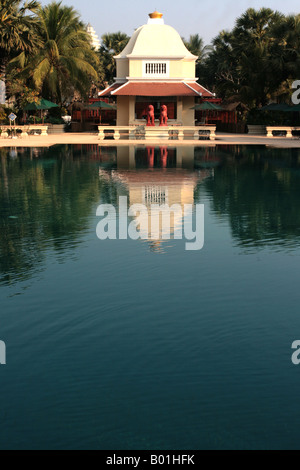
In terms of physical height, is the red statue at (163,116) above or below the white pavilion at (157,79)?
below

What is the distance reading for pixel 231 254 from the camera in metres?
11.0

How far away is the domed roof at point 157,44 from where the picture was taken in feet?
187

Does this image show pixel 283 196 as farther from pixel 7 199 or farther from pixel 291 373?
pixel 291 373

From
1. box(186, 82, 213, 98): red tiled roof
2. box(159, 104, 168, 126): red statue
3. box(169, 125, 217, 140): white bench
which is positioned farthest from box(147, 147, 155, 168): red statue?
box(186, 82, 213, 98): red tiled roof

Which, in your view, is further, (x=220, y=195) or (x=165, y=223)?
(x=220, y=195)

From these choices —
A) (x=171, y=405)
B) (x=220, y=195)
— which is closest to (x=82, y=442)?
(x=171, y=405)

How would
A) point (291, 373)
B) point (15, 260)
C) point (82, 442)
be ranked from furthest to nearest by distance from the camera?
point (15, 260) < point (291, 373) < point (82, 442)

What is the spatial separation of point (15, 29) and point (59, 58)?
5.90 metres

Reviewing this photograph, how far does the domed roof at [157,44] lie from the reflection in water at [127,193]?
1027 inches

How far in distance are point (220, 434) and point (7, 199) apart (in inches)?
498

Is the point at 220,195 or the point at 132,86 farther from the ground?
the point at 132,86

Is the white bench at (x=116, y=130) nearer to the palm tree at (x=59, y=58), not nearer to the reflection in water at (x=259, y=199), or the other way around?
the palm tree at (x=59, y=58)

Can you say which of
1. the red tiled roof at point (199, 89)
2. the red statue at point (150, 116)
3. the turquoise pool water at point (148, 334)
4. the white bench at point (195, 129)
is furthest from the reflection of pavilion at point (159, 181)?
the red tiled roof at point (199, 89)

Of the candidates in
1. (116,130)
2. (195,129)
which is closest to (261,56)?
(195,129)
